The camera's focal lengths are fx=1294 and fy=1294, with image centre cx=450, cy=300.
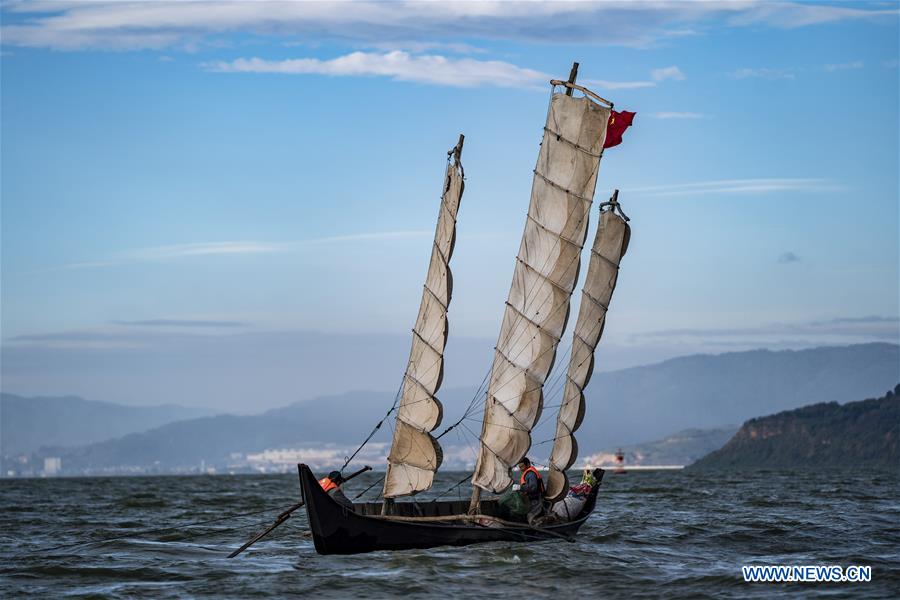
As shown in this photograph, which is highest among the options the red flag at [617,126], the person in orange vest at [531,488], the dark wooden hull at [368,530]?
the red flag at [617,126]

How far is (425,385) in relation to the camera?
136 ft

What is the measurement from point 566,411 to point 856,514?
21.3 meters

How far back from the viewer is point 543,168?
45.9 meters

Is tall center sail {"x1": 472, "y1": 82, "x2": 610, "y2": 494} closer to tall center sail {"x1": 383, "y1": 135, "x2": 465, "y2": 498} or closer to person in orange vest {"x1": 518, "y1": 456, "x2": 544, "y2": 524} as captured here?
person in orange vest {"x1": 518, "y1": 456, "x2": 544, "y2": 524}

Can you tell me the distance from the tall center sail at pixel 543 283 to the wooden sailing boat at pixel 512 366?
0.11ft

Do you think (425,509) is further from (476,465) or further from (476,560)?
(476,560)

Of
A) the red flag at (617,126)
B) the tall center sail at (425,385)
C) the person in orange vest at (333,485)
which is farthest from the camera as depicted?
the red flag at (617,126)

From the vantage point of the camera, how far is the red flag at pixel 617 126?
48.2 m

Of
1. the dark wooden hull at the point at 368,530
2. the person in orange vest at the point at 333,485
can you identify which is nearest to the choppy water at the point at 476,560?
the dark wooden hull at the point at 368,530

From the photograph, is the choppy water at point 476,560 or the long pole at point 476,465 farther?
the long pole at point 476,465

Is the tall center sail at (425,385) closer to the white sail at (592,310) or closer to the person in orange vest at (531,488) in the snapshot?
the person in orange vest at (531,488)

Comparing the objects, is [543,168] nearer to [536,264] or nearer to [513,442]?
[536,264]

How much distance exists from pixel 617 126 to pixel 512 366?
33.7 ft

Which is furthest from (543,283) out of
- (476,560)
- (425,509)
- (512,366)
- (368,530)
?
(368,530)
